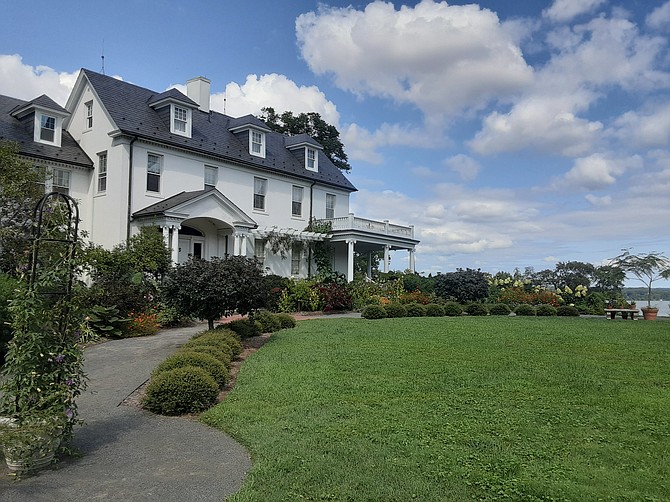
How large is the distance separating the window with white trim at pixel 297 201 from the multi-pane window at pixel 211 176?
4939 mm

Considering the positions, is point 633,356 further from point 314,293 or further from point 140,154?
point 140,154

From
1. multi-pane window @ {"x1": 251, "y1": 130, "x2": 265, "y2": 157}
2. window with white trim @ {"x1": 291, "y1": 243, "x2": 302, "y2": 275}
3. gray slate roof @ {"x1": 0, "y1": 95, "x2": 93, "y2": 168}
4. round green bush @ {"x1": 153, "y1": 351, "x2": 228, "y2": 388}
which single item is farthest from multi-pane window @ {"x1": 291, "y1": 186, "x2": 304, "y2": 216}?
round green bush @ {"x1": 153, "y1": 351, "x2": 228, "y2": 388}

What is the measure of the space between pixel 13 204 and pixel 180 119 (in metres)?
8.24

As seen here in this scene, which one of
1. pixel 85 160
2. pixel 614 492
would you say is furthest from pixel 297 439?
pixel 85 160

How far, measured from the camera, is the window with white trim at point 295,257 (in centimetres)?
2569

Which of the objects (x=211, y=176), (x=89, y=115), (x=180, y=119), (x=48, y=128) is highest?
(x=180, y=119)

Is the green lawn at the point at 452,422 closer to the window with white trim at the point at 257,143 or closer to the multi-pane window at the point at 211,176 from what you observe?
the multi-pane window at the point at 211,176

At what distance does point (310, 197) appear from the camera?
27.0 m

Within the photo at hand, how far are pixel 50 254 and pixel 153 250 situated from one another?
12.6 m

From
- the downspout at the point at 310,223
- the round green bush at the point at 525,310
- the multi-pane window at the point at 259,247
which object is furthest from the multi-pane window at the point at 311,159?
the round green bush at the point at 525,310

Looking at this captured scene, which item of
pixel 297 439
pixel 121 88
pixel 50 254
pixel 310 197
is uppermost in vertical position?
pixel 121 88

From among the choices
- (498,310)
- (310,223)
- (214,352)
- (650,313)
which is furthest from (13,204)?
(650,313)

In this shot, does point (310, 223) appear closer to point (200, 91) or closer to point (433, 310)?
point (200, 91)

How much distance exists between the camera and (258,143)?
24.7 meters
